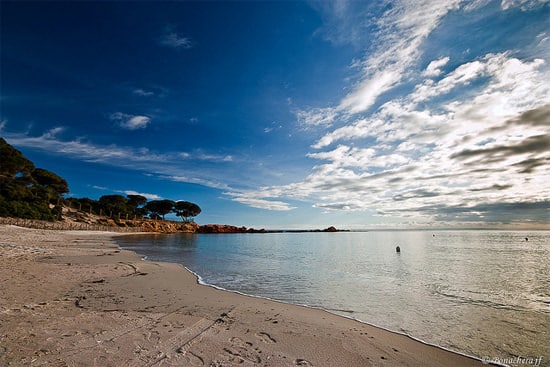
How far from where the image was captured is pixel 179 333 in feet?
16.0

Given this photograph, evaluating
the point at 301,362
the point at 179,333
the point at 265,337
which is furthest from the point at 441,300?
the point at 179,333

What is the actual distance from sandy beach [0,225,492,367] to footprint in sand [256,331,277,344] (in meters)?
0.04

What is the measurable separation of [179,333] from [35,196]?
7315cm

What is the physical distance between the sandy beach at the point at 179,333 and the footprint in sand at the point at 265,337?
4 centimetres

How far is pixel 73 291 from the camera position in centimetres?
784

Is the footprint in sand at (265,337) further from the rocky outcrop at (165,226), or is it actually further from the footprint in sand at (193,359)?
the rocky outcrop at (165,226)

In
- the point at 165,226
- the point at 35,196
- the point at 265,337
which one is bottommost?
the point at 265,337

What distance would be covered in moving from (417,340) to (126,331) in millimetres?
5770

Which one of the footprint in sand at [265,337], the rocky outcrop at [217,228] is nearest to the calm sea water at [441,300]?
the footprint in sand at [265,337]

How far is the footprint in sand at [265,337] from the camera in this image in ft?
15.7

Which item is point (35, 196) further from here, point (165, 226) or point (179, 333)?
point (179, 333)

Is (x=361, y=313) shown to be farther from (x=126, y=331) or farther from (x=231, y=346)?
(x=126, y=331)

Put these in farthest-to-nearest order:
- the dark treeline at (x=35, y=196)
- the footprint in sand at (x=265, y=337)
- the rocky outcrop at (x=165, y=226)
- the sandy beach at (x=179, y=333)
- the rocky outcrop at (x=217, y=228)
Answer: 1. the rocky outcrop at (x=217, y=228)
2. the rocky outcrop at (x=165, y=226)
3. the dark treeline at (x=35, y=196)
4. the footprint in sand at (x=265, y=337)
5. the sandy beach at (x=179, y=333)

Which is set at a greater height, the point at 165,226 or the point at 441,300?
the point at 165,226
